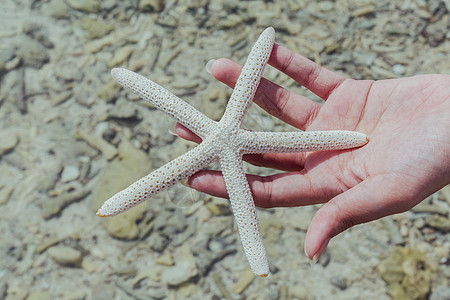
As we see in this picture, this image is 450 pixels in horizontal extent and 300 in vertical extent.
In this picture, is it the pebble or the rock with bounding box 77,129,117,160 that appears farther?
the pebble

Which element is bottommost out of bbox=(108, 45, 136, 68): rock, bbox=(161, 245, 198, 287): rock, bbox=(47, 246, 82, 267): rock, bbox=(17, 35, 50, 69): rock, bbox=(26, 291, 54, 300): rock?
bbox=(26, 291, 54, 300): rock

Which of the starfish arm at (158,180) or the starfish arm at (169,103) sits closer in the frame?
the starfish arm at (158,180)

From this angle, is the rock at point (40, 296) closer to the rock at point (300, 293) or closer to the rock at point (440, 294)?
the rock at point (300, 293)

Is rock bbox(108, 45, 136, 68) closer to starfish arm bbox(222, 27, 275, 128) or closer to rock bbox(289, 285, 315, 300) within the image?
starfish arm bbox(222, 27, 275, 128)

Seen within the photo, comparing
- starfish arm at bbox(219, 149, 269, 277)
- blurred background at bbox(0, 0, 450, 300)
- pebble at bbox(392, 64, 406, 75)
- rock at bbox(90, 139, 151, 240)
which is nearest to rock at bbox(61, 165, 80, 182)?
blurred background at bbox(0, 0, 450, 300)

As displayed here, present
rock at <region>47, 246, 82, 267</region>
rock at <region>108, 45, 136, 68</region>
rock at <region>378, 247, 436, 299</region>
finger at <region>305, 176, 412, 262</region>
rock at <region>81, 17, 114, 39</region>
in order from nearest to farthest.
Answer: finger at <region>305, 176, 412, 262</region>
rock at <region>378, 247, 436, 299</region>
rock at <region>47, 246, 82, 267</region>
rock at <region>108, 45, 136, 68</region>
rock at <region>81, 17, 114, 39</region>

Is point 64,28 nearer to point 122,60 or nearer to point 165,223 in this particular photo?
point 122,60

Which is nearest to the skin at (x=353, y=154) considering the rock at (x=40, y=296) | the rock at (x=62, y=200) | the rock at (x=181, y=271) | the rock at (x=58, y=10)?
the rock at (x=181, y=271)
